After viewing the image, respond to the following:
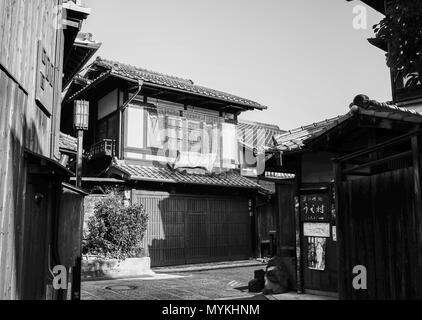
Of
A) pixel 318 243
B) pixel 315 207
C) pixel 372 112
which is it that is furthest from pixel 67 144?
pixel 372 112

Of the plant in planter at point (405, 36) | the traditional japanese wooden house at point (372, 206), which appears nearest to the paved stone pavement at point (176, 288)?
the traditional japanese wooden house at point (372, 206)

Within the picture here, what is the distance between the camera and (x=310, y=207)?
1116cm

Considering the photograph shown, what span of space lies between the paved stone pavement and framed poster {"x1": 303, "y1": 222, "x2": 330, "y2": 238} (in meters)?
2.13

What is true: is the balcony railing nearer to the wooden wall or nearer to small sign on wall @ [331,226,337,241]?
the wooden wall

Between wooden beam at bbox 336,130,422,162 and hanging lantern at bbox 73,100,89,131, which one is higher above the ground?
hanging lantern at bbox 73,100,89,131

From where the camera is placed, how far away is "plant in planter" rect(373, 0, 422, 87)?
17.2 ft

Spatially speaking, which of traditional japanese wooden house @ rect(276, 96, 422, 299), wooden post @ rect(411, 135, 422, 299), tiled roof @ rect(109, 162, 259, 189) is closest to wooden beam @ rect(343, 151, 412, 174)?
traditional japanese wooden house @ rect(276, 96, 422, 299)

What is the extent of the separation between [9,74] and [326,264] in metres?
8.50

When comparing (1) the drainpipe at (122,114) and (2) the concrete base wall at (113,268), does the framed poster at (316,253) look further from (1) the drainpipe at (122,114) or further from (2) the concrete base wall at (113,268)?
(1) the drainpipe at (122,114)

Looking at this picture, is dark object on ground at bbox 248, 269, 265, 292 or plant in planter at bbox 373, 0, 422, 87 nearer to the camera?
plant in planter at bbox 373, 0, 422, 87

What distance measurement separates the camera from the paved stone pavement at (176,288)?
436 inches

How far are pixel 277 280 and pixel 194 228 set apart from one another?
880 centimetres

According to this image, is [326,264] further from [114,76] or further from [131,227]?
[114,76]
